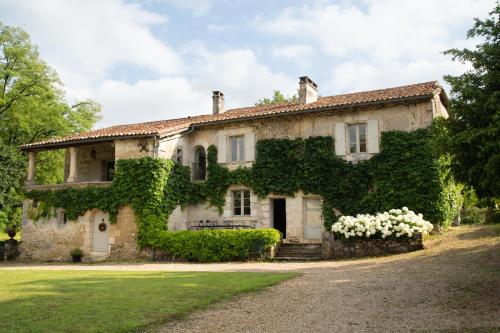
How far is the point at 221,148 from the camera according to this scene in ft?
65.4

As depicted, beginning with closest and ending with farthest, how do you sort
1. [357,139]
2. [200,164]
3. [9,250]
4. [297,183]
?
[357,139], [297,183], [9,250], [200,164]

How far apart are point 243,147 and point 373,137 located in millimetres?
5545

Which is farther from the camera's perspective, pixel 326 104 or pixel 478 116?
pixel 326 104

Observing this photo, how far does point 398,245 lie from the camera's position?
1441 cm

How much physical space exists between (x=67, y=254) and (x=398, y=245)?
1341 cm

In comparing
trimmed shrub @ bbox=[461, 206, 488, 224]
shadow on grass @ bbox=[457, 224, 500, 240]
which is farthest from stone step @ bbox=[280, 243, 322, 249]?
trimmed shrub @ bbox=[461, 206, 488, 224]

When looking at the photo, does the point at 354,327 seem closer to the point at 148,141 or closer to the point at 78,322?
the point at 78,322

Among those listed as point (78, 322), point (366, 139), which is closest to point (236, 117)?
point (366, 139)

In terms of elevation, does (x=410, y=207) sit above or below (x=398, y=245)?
above

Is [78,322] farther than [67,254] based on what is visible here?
No

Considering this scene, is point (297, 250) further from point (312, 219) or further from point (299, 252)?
point (312, 219)

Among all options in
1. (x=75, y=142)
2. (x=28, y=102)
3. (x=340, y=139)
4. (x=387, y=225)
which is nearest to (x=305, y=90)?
(x=340, y=139)

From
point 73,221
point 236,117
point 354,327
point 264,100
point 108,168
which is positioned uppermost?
point 264,100

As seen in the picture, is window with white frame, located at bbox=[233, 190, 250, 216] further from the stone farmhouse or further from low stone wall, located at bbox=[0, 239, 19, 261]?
low stone wall, located at bbox=[0, 239, 19, 261]
